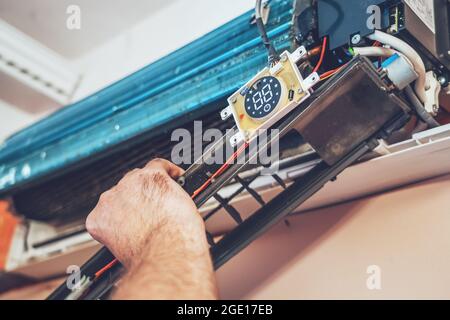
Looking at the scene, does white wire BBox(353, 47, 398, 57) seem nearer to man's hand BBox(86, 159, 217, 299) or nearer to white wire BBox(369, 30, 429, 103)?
white wire BBox(369, 30, 429, 103)

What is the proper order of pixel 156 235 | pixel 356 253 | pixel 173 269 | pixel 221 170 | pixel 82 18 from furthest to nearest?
pixel 82 18 → pixel 356 253 → pixel 221 170 → pixel 156 235 → pixel 173 269

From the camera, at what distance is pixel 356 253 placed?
1202mm

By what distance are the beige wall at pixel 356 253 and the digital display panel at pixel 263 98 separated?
0.57m

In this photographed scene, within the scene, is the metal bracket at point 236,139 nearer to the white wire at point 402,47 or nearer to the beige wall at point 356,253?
the white wire at point 402,47

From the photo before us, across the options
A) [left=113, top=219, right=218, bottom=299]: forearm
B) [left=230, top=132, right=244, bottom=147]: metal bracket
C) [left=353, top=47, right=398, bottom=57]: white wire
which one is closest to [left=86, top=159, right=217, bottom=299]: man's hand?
[left=113, top=219, right=218, bottom=299]: forearm

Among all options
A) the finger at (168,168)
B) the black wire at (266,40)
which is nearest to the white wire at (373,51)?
the black wire at (266,40)

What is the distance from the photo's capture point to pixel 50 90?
221cm

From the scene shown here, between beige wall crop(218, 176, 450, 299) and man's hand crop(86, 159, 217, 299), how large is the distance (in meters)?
0.55

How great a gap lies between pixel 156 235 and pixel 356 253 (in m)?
0.64

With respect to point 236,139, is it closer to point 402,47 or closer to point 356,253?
point 402,47

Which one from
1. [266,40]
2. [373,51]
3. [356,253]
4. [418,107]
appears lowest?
[356,253]

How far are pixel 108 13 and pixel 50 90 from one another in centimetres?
54

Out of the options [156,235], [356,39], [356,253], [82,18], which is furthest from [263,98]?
[82,18]

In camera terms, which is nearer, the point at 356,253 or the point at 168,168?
the point at 168,168
